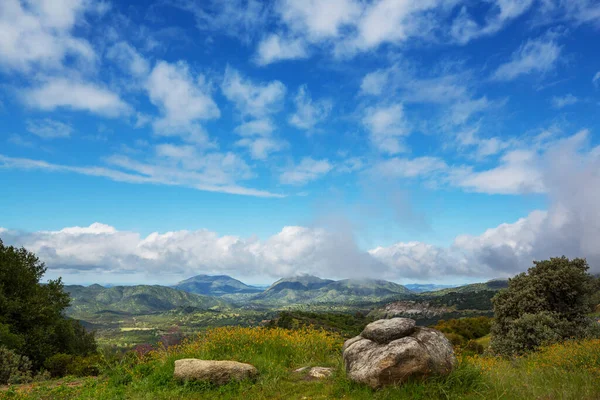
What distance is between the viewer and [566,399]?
884 cm

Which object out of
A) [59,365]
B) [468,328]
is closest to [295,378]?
[59,365]

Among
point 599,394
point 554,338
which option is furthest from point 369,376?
point 554,338

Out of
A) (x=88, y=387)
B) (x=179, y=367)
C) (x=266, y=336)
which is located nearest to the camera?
(x=179, y=367)

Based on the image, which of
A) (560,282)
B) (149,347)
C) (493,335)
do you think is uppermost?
(560,282)

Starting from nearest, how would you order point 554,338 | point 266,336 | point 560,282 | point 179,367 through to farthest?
point 179,367 → point 266,336 → point 554,338 → point 560,282

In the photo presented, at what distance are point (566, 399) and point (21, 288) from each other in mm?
44371

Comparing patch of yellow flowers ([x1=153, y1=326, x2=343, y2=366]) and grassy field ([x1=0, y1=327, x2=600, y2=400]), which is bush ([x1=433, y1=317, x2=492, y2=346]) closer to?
patch of yellow flowers ([x1=153, y1=326, x2=343, y2=366])

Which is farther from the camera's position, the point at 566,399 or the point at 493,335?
the point at 493,335

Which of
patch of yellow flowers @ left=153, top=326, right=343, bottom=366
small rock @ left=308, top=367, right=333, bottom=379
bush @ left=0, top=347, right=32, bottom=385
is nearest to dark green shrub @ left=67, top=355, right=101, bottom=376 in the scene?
bush @ left=0, top=347, right=32, bottom=385

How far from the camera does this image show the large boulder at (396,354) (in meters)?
10.1

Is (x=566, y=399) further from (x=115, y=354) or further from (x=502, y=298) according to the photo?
(x=502, y=298)

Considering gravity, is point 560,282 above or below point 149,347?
above

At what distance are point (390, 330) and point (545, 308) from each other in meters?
25.3

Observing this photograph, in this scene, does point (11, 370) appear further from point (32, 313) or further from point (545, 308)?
point (545, 308)
